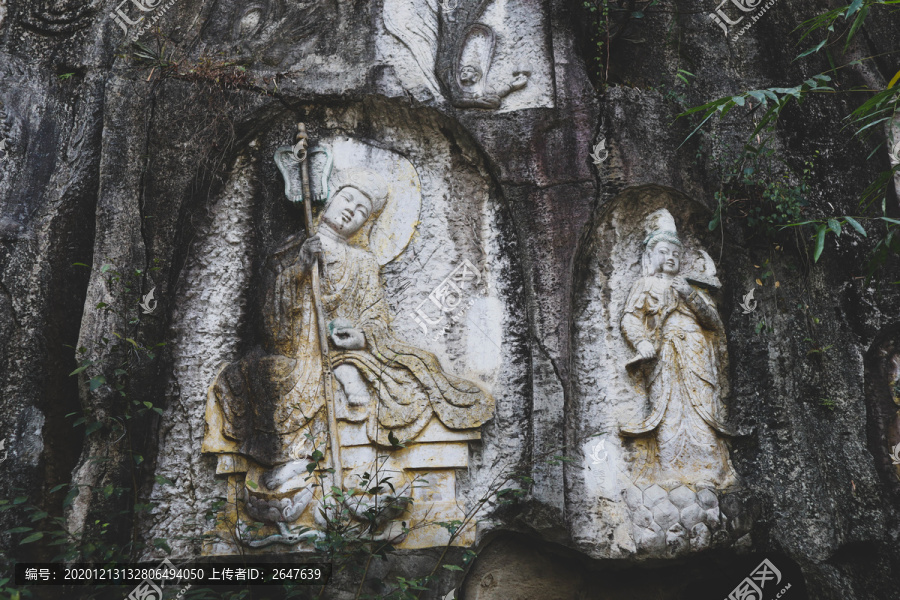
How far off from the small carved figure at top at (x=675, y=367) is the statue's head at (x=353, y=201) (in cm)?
178

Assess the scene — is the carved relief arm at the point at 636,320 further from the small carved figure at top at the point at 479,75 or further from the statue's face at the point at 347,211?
the statue's face at the point at 347,211

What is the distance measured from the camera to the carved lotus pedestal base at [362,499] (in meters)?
4.81

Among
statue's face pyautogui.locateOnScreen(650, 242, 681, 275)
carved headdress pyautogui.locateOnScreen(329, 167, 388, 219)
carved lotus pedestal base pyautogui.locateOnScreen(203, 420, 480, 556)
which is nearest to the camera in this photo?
carved lotus pedestal base pyautogui.locateOnScreen(203, 420, 480, 556)

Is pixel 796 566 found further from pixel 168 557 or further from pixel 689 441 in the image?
pixel 168 557

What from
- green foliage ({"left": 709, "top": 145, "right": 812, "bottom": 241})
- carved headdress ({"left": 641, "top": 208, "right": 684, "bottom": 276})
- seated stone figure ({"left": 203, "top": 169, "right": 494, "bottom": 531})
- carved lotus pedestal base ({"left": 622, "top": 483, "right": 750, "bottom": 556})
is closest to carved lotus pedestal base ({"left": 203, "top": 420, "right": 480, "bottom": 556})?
seated stone figure ({"left": 203, "top": 169, "right": 494, "bottom": 531})

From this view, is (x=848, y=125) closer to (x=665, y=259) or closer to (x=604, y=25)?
(x=665, y=259)

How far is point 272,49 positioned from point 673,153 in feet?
9.24

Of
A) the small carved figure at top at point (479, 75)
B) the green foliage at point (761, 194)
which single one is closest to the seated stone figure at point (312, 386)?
the small carved figure at top at point (479, 75)

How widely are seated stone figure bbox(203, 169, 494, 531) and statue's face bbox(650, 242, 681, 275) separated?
1.40m

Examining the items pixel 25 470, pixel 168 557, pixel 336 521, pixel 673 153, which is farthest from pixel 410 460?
pixel 673 153

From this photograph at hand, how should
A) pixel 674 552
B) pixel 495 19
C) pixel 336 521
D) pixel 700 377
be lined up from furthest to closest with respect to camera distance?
pixel 495 19, pixel 700 377, pixel 674 552, pixel 336 521

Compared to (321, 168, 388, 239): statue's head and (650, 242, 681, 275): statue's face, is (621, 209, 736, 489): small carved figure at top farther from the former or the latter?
(321, 168, 388, 239): statue's head

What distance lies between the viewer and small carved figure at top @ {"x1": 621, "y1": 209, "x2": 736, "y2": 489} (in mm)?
5098

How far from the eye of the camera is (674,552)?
4.87m
